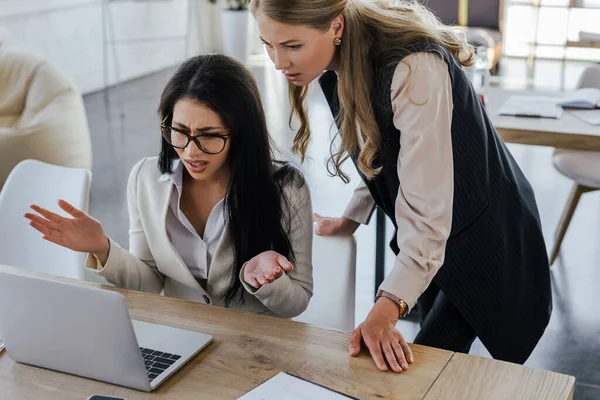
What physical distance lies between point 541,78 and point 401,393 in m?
5.93

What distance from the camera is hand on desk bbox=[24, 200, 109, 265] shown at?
1.61m

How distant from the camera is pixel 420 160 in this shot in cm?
149

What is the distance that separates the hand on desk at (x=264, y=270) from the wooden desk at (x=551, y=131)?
1.51m

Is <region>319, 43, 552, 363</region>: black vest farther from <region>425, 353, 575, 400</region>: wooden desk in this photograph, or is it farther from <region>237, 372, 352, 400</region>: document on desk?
<region>237, 372, 352, 400</region>: document on desk

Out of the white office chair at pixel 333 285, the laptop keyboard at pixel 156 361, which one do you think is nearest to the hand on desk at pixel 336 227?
the white office chair at pixel 333 285

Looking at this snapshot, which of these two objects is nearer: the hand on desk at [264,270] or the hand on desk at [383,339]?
the hand on desk at [383,339]

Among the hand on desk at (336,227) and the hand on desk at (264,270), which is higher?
the hand on desk at (264,270)

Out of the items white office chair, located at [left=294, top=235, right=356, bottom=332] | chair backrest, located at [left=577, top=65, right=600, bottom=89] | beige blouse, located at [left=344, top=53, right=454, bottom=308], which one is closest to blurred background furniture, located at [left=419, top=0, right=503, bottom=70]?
chair backrest, located at [left=577, top=65, right=600, bottom=89]

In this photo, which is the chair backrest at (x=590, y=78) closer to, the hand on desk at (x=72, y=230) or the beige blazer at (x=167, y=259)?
the beige blazer at (x=167, y=259)

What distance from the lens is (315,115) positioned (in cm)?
581

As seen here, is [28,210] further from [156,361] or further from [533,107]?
[533,107]

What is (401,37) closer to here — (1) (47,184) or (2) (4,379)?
(2) (4,379)

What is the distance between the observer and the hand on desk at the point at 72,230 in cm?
161

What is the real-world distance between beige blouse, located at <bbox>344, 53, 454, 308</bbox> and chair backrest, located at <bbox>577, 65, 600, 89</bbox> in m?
2.24
